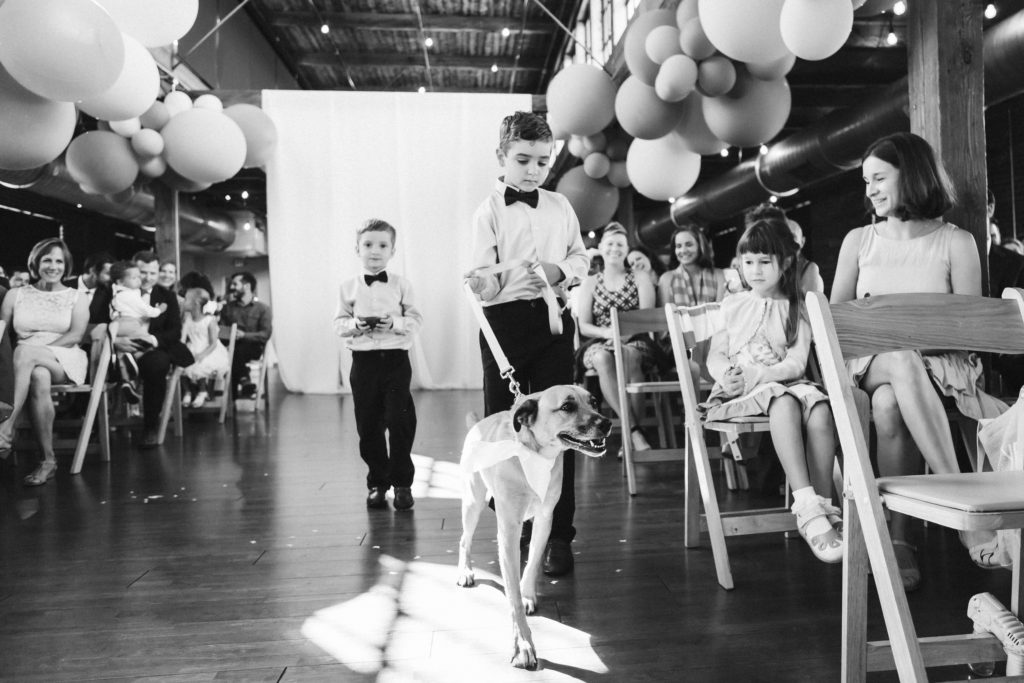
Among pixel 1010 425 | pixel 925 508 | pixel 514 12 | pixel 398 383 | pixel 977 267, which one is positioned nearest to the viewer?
pixel 925 508

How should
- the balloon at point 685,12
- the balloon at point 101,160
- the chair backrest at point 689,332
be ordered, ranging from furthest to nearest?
the balloon at point 101,160 < the balloon at point 685,12 < the chair backrest at point 689,332

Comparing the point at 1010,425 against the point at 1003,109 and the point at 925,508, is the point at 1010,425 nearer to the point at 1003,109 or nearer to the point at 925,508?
the point at 925,508

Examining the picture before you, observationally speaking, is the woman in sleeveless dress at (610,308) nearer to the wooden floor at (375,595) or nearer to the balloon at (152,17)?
the wooden floor at (375,595)

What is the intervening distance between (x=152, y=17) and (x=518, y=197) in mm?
3091

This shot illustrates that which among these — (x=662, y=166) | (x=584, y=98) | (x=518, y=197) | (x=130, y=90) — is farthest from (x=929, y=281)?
(x=130, y=90)

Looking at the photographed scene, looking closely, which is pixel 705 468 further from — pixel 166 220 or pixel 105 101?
pixel 166 220

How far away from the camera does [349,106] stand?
8.14 m

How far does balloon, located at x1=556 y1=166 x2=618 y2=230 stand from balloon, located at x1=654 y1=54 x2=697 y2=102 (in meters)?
1.87

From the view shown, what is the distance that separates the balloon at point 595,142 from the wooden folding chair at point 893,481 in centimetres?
475

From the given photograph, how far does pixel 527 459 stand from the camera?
178 cm

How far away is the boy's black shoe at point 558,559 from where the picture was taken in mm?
2299

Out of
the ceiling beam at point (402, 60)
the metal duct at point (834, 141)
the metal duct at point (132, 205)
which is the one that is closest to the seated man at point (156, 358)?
the metal duct at point (132, 205)

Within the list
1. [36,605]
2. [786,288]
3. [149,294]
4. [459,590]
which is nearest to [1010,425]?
[786,288]

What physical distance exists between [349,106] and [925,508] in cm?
782
